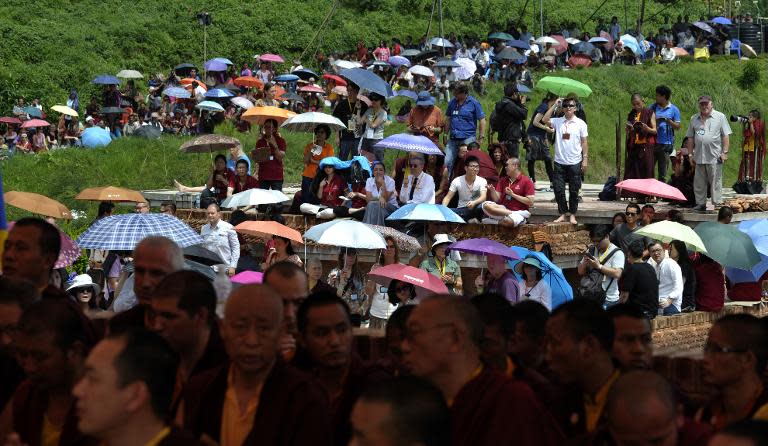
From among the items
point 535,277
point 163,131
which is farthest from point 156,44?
point 535,277

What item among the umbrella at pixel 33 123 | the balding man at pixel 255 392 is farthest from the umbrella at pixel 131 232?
the umbrella at pixel 33 123

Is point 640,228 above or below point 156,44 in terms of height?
below

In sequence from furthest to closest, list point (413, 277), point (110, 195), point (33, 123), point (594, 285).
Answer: point (33, 123), point (110, 195), point (594, 285), point (413, 277)

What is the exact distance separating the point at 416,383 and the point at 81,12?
138ft

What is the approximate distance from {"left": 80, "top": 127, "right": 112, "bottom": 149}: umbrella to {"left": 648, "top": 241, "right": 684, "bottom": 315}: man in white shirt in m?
16.9

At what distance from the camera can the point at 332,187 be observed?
17875 mm

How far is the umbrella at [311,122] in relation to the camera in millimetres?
19453

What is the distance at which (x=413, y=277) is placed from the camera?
1316cm

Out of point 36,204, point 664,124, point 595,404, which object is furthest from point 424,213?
point 595,404

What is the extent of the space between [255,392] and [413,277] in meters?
7.79

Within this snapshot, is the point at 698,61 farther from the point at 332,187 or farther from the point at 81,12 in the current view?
the point at 332,187

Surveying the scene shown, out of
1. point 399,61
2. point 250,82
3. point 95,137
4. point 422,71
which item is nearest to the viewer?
point 95,137

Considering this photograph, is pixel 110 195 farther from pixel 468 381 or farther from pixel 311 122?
pixel 468 381

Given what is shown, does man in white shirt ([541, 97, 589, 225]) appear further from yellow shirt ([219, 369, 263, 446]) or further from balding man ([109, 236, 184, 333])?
yellow shirt ([219, 369, 263, 446])
